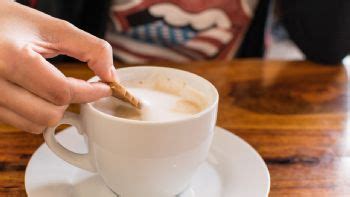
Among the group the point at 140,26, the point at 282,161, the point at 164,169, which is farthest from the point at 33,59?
the point at 140,26

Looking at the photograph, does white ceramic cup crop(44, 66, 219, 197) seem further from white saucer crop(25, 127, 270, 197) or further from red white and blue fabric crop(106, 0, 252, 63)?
red white and blue fabric crop(106, 0, 252, 63)

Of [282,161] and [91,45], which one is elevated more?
[91,45]

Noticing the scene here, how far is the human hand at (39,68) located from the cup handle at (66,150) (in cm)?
2

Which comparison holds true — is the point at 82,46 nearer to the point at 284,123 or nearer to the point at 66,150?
the point at 66,150

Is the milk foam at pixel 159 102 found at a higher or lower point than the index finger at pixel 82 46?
lower

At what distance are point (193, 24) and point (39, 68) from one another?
553 mm

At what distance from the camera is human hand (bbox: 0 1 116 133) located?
412 mm

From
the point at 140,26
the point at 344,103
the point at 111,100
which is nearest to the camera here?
the point at 111,100

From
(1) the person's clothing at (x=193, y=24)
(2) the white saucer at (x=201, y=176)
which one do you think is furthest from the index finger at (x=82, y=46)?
(1) the person's clothing at (x=193, y=24)

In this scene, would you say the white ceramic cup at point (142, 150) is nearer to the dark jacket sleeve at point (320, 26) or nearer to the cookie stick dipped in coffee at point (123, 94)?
the cookie stick dipped in coffee at point (123, 94)

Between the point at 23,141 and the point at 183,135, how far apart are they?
0.84ft

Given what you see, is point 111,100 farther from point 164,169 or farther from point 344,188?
point 344,188

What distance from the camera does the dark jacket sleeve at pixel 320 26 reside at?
896mm

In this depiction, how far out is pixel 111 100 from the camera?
20.5 inches
